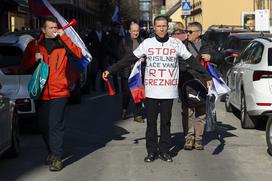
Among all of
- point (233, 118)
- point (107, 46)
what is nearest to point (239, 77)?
point (233, 118)

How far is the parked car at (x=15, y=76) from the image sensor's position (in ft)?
31.5

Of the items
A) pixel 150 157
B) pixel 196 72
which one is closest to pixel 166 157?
pixel 150 157

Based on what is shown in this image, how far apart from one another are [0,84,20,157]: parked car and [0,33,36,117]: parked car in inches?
54.4

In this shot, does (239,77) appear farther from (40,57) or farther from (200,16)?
(200,16)

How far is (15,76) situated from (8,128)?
2324 millimetres

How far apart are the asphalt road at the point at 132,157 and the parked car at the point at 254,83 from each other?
1.29 ft

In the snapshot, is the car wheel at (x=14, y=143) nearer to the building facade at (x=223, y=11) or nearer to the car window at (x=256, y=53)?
the car window at (x=256, y=53)

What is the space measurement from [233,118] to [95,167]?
492 centimetres

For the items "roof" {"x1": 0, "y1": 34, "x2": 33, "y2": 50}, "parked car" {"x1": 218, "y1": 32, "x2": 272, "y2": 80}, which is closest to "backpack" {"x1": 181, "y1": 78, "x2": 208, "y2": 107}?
"roof" {"x1": 0, "y1": 34, "x2": 33, "y2": 50}

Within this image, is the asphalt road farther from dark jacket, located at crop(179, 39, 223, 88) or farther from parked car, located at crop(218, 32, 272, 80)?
parked car, located at crop(218, 32, 272, 80)

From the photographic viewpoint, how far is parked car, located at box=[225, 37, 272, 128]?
30.8 ft

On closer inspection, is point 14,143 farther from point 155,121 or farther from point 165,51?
point 165,51

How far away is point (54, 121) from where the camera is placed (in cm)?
728

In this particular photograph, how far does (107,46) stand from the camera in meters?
16.5
